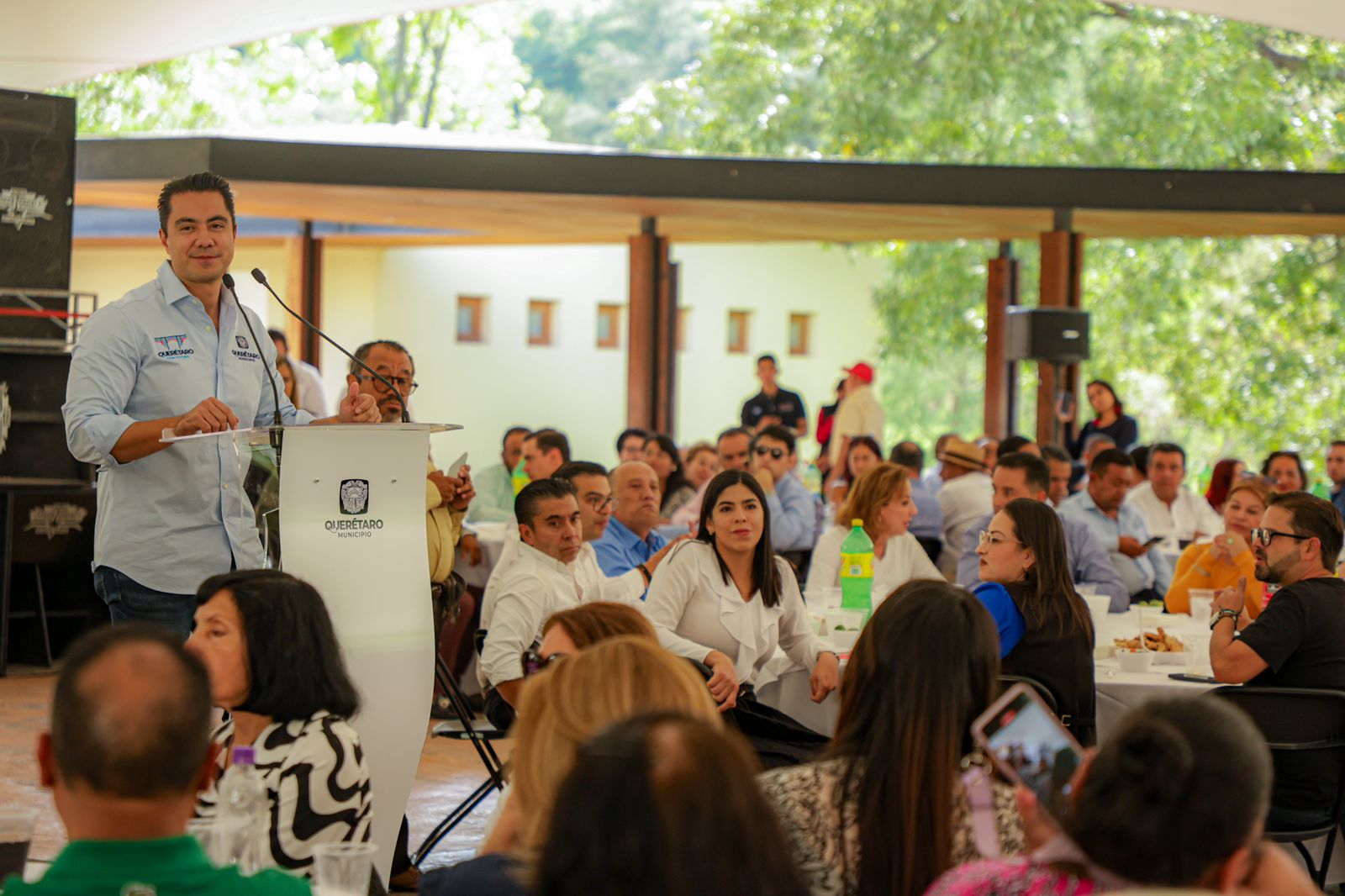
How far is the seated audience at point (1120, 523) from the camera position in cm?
790

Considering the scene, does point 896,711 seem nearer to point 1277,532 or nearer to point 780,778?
point 780,778

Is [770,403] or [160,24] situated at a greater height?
[160,24]

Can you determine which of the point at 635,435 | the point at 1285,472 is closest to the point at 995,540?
the point at 635,435

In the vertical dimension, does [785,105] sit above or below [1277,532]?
above

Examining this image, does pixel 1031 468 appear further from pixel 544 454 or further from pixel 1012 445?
pixel 544 454

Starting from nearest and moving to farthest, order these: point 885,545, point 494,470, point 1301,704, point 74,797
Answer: point 74,797, point 1301,704, point 885,545, point 494,470

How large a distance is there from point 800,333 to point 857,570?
18.8 meters

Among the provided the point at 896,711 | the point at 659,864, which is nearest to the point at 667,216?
the point at 896,711

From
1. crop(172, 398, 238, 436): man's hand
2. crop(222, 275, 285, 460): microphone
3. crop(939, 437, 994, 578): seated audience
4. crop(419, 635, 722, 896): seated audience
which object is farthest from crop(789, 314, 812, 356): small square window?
crop(419, 635, 722, 896): seated audience

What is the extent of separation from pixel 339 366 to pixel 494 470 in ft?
33.2

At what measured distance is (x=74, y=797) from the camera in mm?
1774

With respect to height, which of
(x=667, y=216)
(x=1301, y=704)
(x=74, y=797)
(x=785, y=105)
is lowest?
(x=1301, y=704)

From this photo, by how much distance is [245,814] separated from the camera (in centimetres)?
246

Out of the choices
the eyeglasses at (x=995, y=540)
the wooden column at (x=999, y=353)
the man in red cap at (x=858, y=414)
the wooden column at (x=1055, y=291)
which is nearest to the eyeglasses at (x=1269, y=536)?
the eyeglasses at (x=995, y=540)
